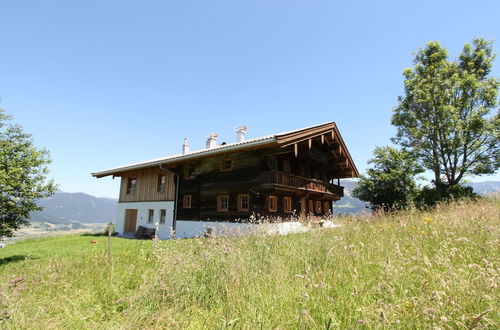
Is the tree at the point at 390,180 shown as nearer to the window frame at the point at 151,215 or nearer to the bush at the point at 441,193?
the bush at the point at 441,193

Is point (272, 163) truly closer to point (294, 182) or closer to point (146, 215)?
point (294, 182)

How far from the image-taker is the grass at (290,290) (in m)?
2.37

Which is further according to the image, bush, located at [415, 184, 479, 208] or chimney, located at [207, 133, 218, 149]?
chimney, located at [207, 133, 218, 149]

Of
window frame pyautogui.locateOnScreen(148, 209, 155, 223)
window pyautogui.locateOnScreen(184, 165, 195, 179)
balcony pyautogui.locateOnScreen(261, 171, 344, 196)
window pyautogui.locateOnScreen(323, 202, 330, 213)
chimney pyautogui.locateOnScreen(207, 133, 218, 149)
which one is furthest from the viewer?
window pyautogui.locateOnScreen(323, 202, 330, 213)

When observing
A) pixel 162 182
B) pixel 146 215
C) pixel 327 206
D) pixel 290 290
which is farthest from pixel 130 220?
pixel 290 290

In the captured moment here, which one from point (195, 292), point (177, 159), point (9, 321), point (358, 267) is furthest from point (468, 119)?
point (9, 321)

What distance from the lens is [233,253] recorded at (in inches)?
163

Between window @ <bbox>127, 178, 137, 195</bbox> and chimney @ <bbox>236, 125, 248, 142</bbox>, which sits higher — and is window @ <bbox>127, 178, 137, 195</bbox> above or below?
below

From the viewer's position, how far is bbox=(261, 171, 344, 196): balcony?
14734 millimetres


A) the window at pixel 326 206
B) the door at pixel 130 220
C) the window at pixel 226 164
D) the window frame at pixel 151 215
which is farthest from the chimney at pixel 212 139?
the window at pixel 326 206

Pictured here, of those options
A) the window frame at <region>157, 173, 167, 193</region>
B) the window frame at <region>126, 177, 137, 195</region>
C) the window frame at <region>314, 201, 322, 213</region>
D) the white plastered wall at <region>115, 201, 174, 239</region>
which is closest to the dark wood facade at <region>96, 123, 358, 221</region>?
the window frame at <region>314, 201, 322, 213</region>

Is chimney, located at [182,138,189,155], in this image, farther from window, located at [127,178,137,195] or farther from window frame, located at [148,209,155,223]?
window frame, located at [148,209,155,223]

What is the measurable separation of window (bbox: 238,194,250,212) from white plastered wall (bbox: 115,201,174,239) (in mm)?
5872

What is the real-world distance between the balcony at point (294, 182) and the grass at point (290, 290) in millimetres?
9527
